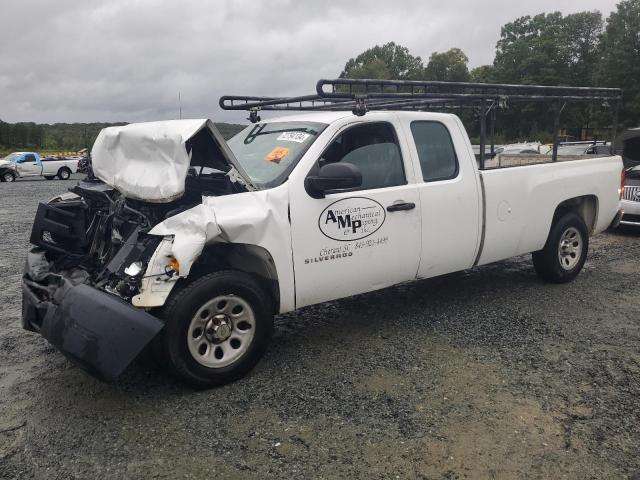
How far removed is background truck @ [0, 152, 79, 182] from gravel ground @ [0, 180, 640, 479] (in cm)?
2657

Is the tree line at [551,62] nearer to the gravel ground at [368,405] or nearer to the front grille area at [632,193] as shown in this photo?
the front grille area at [632,193]

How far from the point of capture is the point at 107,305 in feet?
10.7

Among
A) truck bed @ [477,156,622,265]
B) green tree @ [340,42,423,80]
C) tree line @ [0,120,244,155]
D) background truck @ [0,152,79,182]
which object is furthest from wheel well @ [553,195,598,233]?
green tree @ [340,42,423,80]

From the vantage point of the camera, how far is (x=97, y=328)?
10.5ft

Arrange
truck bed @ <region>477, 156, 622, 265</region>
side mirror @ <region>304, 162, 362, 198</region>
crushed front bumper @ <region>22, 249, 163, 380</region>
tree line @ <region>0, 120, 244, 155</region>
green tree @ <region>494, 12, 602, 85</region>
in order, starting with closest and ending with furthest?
crushed front bumper @ <region>22, 249, 163, 380</region> < side mirror @ <region>304, 162, 362, 198</region> < truck bed @ <region>477, 156, 622, 265</region> < tree line @ <region>0, 120, 244, 155</region> < green tree @ <region>494, 12, 602, 85</region>

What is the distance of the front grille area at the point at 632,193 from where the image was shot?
9109mm

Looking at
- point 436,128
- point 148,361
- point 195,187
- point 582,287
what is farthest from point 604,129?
point 148,361

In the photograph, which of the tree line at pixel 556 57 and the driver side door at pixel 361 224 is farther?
the tree line at pixel 556 57

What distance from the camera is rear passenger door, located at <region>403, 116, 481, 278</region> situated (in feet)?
15.4

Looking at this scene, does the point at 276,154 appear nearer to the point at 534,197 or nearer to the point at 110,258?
the point at 110,258

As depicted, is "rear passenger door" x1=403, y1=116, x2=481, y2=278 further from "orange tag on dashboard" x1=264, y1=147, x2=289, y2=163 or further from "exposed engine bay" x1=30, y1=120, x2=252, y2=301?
"exposed engine bay" x1=30, y1=120, x2=252, y2=301

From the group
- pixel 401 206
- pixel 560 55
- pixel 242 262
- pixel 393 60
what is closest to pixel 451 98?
pixel 401 206

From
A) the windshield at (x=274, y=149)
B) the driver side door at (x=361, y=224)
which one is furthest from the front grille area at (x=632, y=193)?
the windshield at (x=274, y=149)

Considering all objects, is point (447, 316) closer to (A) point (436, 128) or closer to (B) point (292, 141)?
(A) point (436, 128)
